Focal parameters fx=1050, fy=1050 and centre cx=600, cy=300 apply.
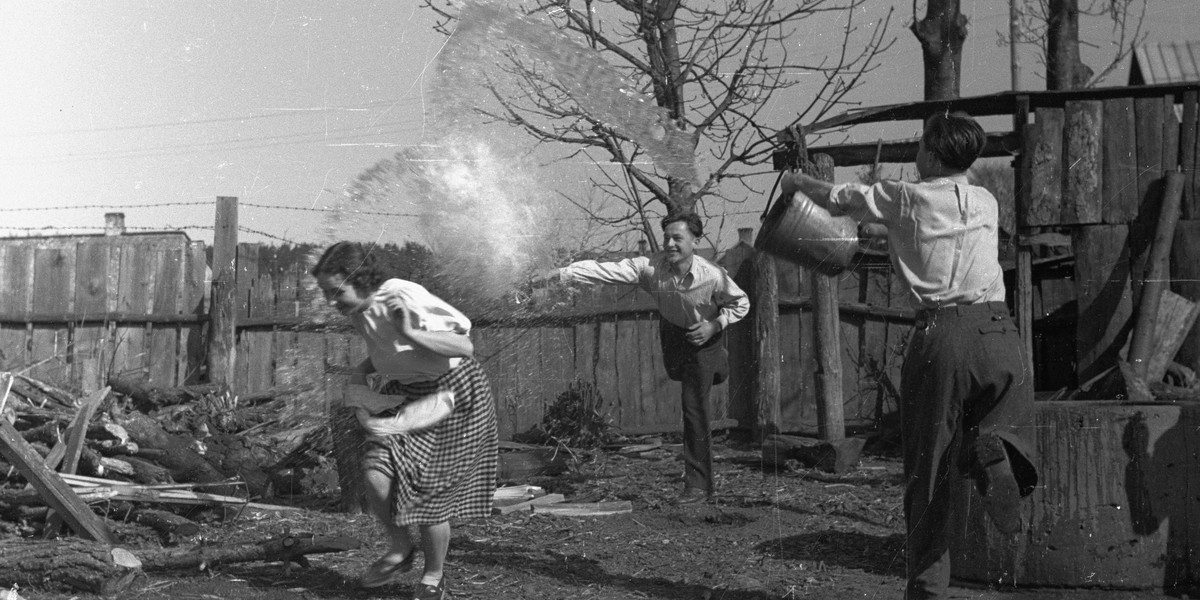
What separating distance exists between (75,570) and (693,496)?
3679 mm

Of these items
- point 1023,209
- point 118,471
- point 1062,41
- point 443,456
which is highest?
point 1062,41

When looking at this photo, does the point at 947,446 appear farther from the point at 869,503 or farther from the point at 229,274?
the point at 229,274

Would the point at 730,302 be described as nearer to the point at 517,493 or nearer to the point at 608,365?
the point at 517,493

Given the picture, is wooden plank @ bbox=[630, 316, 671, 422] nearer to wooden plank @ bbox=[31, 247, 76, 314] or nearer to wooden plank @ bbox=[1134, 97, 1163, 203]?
wooden plank @ bbox=[1134, 97, 1163, 203]

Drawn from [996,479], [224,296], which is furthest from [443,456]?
[224,296]

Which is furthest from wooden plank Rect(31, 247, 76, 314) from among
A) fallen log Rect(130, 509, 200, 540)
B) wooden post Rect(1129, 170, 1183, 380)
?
wooden post Rect(1129, 170, 1183, 380)

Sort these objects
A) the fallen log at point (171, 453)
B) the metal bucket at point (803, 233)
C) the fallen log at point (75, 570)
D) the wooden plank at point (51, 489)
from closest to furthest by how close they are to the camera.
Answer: the metal bucket at point (803, 233) → the fallen log at point (75, 570) → the wooden plank at point (51, 489) → the fallen log at point (171, 453)

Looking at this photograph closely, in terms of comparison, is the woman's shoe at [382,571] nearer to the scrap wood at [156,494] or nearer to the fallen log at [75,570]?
the fallen log at [75,570]

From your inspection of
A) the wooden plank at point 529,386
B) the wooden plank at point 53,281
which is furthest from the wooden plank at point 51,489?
the wooden plank at point 53,281

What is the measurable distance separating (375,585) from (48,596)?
4.70 feet

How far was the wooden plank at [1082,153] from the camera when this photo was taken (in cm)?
759

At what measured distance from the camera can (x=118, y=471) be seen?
6.73 metres

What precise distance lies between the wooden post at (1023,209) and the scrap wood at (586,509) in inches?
125

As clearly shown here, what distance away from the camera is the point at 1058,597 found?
4582 mm
